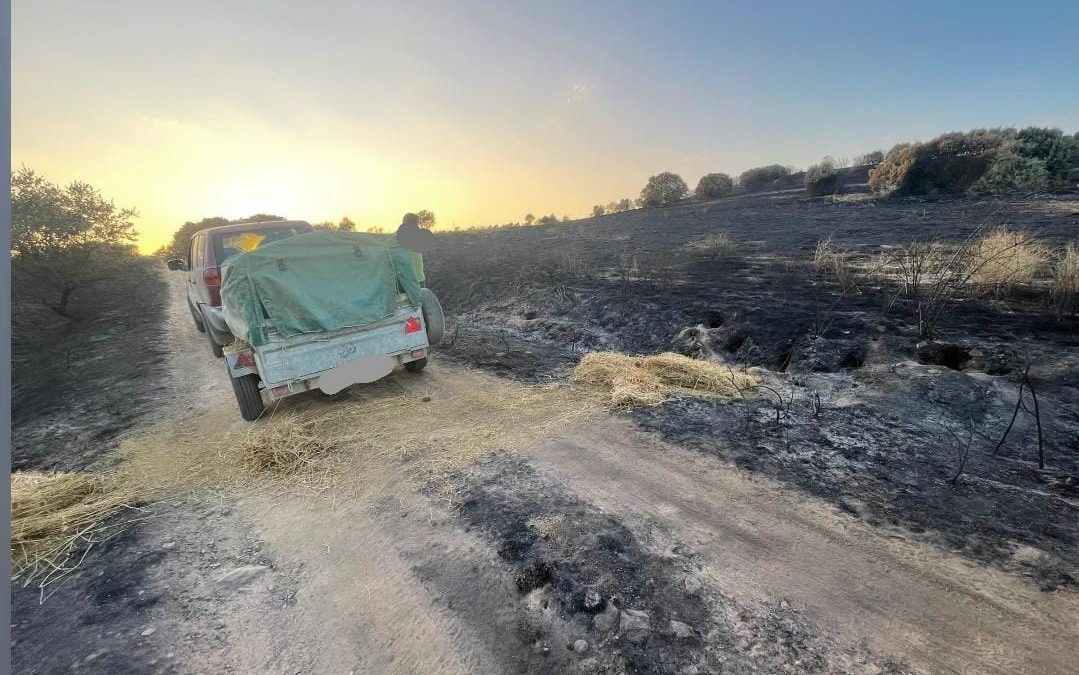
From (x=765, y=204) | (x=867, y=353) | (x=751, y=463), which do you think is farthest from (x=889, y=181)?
(x=751, y=463)

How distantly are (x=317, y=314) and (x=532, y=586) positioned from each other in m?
3.76

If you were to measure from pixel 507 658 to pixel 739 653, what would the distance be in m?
1.14

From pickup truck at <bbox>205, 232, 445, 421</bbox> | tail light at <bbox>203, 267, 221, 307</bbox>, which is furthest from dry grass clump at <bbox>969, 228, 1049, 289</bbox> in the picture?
tail light at <bbox>203, 267, 221, 307</bbox>

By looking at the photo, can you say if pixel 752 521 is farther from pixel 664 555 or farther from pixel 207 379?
pixel 207 379

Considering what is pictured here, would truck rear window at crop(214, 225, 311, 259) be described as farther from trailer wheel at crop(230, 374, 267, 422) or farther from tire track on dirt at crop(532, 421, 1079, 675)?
tire track on dirt at crop(532, 421, 1079, 675)

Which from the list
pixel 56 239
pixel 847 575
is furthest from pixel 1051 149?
pixel 56 239

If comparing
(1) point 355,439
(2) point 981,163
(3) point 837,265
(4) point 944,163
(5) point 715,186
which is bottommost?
(1) point 355,439

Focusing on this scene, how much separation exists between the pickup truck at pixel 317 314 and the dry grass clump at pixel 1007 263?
819cm

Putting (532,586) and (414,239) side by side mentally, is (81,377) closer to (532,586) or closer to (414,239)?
(414,239)

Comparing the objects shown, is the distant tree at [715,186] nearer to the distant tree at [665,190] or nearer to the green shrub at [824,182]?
the distant tree at [665,190]

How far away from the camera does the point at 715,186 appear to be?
28.6 metres

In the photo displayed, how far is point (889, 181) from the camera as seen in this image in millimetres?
18453

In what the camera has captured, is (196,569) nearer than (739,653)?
No

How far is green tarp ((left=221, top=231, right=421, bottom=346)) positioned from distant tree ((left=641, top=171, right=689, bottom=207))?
92.9 ft
